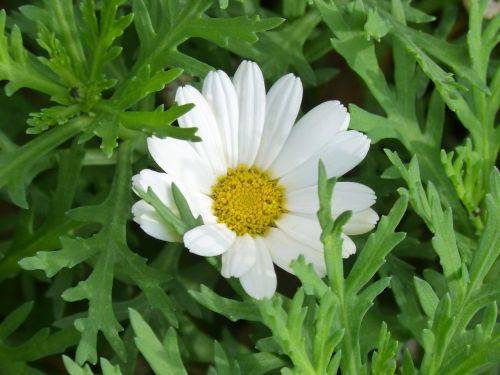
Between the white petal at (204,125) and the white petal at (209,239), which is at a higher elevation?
the white petal at (204,125)

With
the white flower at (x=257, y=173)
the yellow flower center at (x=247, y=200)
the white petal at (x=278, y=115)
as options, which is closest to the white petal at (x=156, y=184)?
the white flower at (x=257, y=173)

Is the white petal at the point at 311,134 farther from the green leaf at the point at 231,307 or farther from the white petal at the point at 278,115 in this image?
the green leaf at the point at 231,307

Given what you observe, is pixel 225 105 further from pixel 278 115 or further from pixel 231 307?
pixel 231 307

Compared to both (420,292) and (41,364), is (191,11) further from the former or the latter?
(41,364)

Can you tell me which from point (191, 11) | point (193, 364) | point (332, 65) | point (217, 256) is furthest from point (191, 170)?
point (332, 65)

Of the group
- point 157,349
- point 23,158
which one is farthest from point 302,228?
point 23,158

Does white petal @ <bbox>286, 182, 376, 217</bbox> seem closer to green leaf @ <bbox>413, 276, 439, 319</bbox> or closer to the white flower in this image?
the white flower
